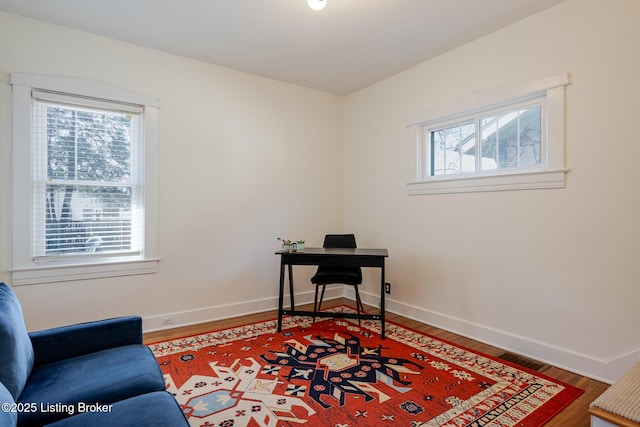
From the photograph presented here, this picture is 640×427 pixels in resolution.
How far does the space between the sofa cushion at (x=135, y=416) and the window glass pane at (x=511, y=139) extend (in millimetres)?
3068

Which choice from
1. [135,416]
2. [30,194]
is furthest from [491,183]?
[30,194]

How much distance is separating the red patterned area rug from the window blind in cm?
117

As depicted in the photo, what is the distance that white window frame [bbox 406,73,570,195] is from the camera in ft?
8.45

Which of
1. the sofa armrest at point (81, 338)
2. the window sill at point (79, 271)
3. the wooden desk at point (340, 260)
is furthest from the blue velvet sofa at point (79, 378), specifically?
the wooden desk at point (340, 260)

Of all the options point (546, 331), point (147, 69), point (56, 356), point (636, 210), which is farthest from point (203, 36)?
point (546, 331)

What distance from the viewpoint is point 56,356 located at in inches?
71.4

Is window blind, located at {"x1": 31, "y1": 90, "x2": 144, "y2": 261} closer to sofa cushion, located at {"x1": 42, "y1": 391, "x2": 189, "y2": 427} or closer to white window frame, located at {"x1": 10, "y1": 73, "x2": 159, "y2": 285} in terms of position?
white window frame, located at {"x1": 10, "y1": 73, "x2": 159, "y2": 285}

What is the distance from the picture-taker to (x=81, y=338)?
74.2 inches

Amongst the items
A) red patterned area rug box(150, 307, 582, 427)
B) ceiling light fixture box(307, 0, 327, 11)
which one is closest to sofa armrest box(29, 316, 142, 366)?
red patterned area rug box(150, 307, 582, 427)

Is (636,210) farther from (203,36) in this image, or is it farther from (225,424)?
(203,36)

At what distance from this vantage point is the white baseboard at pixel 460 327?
2.34 meters

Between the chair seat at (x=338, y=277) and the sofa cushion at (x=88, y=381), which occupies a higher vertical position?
the chair seat at (x=338, y=277)

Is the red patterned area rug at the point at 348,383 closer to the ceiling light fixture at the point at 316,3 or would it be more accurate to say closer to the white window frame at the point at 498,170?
the white window frame at the point at 498,170

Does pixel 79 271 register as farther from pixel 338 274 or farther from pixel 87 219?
pixel 338 274
